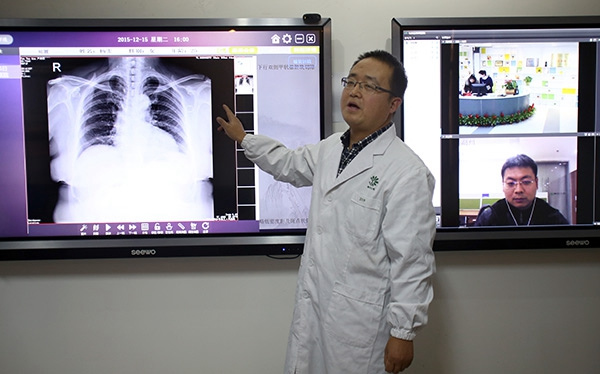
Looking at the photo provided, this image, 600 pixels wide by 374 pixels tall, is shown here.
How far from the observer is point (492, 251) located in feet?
7.93

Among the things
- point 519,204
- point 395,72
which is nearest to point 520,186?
point 519,204

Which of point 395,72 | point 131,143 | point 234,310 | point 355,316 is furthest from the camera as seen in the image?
point 234,310

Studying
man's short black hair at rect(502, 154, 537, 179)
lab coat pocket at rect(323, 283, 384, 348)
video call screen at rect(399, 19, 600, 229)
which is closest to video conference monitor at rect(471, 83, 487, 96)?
video call screen at rect(399, 19, 600, 229)

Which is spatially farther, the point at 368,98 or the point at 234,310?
the point at 234,310

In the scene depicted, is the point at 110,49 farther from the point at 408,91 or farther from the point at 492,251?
the point at 492,251

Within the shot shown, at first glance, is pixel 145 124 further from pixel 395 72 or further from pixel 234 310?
pixel 395 72

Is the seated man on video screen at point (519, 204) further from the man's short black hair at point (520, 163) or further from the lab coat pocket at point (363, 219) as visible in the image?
the lab coat pocket at point (363, 219)

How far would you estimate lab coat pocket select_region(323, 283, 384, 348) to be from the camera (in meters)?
1.60

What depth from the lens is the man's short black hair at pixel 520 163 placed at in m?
2.30

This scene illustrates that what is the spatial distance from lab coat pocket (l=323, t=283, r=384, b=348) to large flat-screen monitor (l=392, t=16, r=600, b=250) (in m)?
0.78

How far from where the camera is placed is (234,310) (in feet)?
7.91

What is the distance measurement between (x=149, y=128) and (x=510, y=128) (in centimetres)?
161

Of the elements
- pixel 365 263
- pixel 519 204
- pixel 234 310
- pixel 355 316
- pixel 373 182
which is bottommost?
pixel 234 310

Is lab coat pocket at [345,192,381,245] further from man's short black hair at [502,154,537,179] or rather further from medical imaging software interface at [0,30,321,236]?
man's short black hair at [502,154,537,179]
